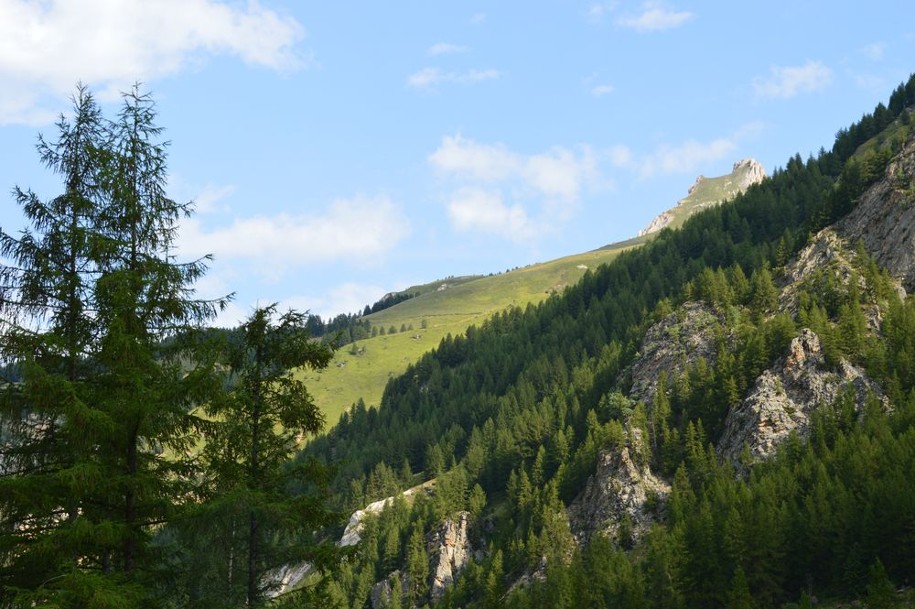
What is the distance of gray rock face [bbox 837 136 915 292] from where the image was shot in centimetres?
14825

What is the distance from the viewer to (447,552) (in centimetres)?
15400

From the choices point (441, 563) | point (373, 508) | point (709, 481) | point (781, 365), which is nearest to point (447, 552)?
point (441, 563)

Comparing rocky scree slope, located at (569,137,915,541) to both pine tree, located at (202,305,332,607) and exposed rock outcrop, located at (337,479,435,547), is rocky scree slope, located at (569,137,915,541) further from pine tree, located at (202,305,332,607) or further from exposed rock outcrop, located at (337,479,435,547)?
pine tree, located at (202,305,332,607)

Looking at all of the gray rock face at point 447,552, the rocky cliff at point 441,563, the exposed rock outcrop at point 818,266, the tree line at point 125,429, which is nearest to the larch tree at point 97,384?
the tree line at point 125,429

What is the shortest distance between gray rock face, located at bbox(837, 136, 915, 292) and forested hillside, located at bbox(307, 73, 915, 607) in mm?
2208

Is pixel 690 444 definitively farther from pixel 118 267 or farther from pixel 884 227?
pixel 118 267

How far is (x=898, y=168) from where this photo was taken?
162m

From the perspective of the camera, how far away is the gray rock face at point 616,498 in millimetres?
127744

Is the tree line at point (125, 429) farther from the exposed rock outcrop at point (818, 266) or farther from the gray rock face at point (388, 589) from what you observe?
the exposed rock outcrop at point (818, 266)

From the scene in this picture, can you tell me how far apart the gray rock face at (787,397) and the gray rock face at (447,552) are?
55519 millimetres

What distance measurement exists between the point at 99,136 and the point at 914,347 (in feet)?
437

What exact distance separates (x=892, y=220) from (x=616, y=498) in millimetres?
81326

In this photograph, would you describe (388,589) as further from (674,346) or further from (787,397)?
(787,397)

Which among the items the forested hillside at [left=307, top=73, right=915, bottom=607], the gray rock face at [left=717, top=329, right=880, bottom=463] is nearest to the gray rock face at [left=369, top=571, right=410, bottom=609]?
the forested hillside at [left=307, top=73, right=915, bottom=607]
